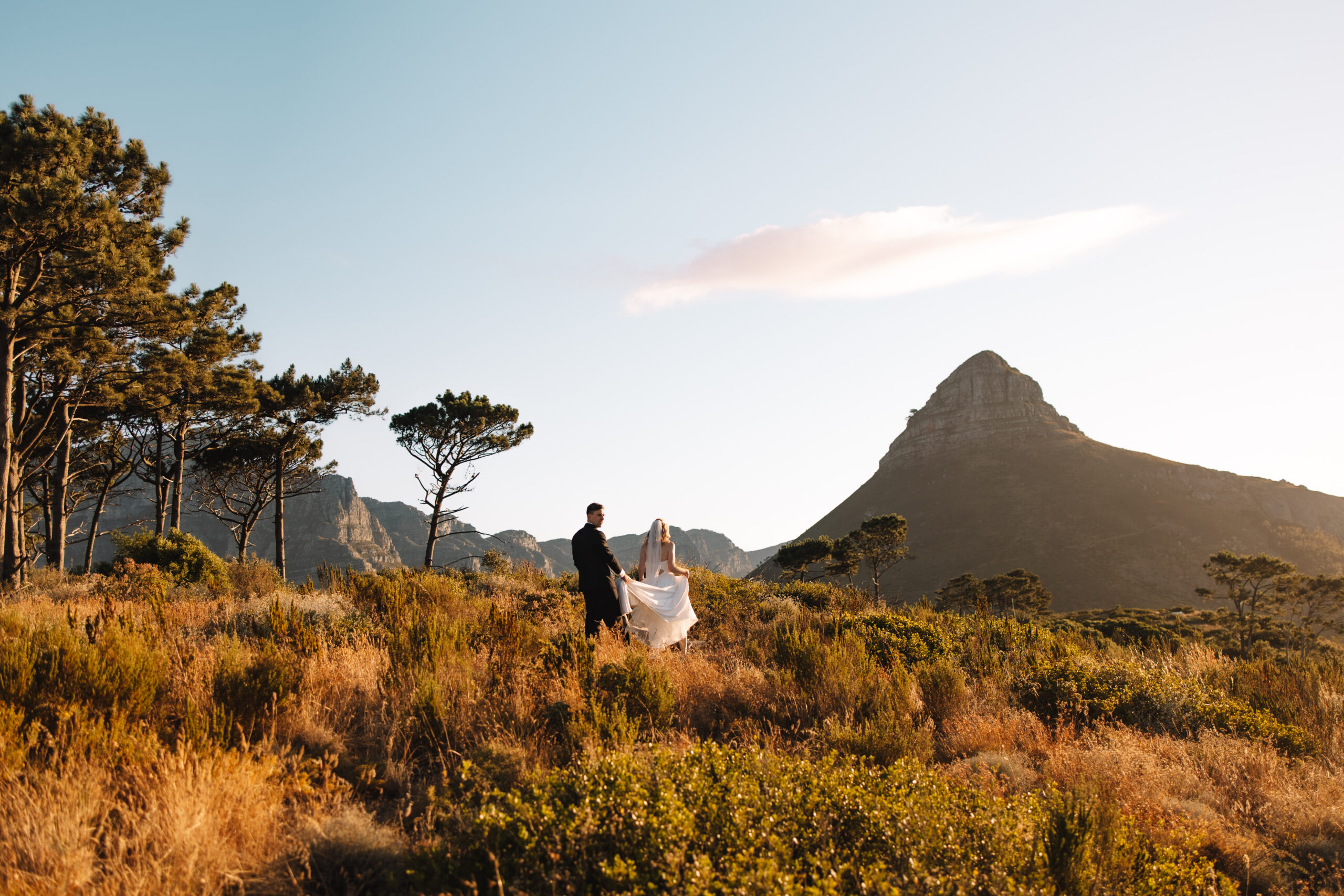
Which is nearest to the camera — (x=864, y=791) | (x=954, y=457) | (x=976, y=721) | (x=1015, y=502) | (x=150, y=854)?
(x=150, y=854)

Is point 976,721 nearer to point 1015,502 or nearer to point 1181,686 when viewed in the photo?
point 1181,686

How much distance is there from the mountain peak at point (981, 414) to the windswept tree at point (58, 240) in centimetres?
13072

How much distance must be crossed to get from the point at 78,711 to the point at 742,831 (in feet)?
12.0

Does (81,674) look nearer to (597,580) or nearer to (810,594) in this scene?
(597,580)

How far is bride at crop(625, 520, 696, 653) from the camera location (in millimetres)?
7781

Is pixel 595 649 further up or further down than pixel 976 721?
further up

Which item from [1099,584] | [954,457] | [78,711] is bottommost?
[1099,584]

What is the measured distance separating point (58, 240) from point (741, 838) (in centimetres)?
1770

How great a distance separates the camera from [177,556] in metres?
13.6

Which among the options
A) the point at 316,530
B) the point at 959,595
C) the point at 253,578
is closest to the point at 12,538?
the point at 253,578

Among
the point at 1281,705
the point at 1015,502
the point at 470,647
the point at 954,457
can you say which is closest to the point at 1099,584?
the point at 1015,502

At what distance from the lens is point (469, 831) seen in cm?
275

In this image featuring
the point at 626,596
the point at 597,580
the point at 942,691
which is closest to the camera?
the point at 942,691

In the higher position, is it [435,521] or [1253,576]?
A: [435,521]
